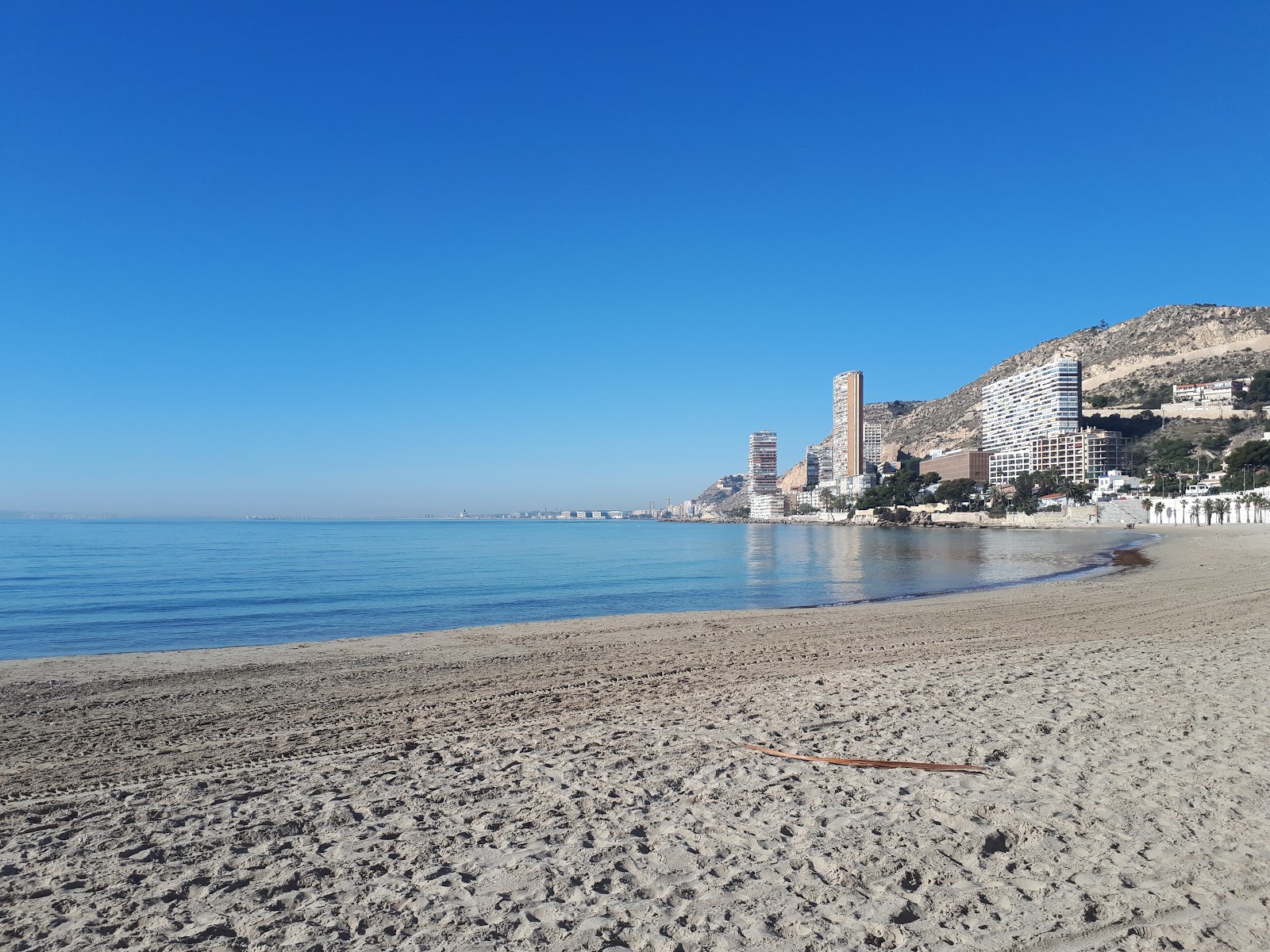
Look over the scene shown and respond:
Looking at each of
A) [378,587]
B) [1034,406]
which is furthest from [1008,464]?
[378,587]

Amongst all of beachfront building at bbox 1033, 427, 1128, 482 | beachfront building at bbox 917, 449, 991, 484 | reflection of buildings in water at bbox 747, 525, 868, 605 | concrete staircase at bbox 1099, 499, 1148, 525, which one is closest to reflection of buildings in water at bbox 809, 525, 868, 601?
reflection of buildings in water at bbox 747, 525, 868, 605

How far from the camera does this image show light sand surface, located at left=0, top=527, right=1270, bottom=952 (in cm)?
354

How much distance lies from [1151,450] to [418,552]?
437ft

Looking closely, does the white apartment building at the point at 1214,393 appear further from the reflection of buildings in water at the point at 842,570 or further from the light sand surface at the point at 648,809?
the light sand surface at the point at 648,809

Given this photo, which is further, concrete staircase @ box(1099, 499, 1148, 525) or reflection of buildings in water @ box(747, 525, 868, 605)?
concrete staircase @ box(1099, 499, 1148, 525)

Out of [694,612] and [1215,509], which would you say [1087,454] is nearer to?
[1215,509]

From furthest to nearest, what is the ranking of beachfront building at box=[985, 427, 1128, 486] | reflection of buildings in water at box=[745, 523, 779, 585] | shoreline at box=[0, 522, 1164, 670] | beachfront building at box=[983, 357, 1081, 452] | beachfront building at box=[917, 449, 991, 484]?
1. beachfront building at box=[983, 357, 1081, 452]
2. beachfront building at box=[917, 449, 991, 484]
3. beachfront building at box=[985, 427, 1128, 486]
4. reflection of buildings in water at box=[745, 523, 779, 585]
5. shoreline at box=[0, 522, 1164, 670]

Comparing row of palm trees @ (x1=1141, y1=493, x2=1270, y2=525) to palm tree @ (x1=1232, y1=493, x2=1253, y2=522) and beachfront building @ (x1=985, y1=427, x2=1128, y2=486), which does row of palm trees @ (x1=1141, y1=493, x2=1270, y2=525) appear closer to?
palm tree @ (x1=1232, y1=493, x2=1253, y2=522)

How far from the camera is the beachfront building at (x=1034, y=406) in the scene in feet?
502

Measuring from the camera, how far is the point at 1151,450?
130875 mm

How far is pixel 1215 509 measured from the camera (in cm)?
8369

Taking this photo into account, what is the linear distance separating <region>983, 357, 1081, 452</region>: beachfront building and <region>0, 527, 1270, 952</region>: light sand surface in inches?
6346

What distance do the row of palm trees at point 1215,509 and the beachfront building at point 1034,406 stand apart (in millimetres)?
55627

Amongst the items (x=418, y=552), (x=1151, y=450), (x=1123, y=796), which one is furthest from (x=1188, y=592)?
(x=1151, y=450)
